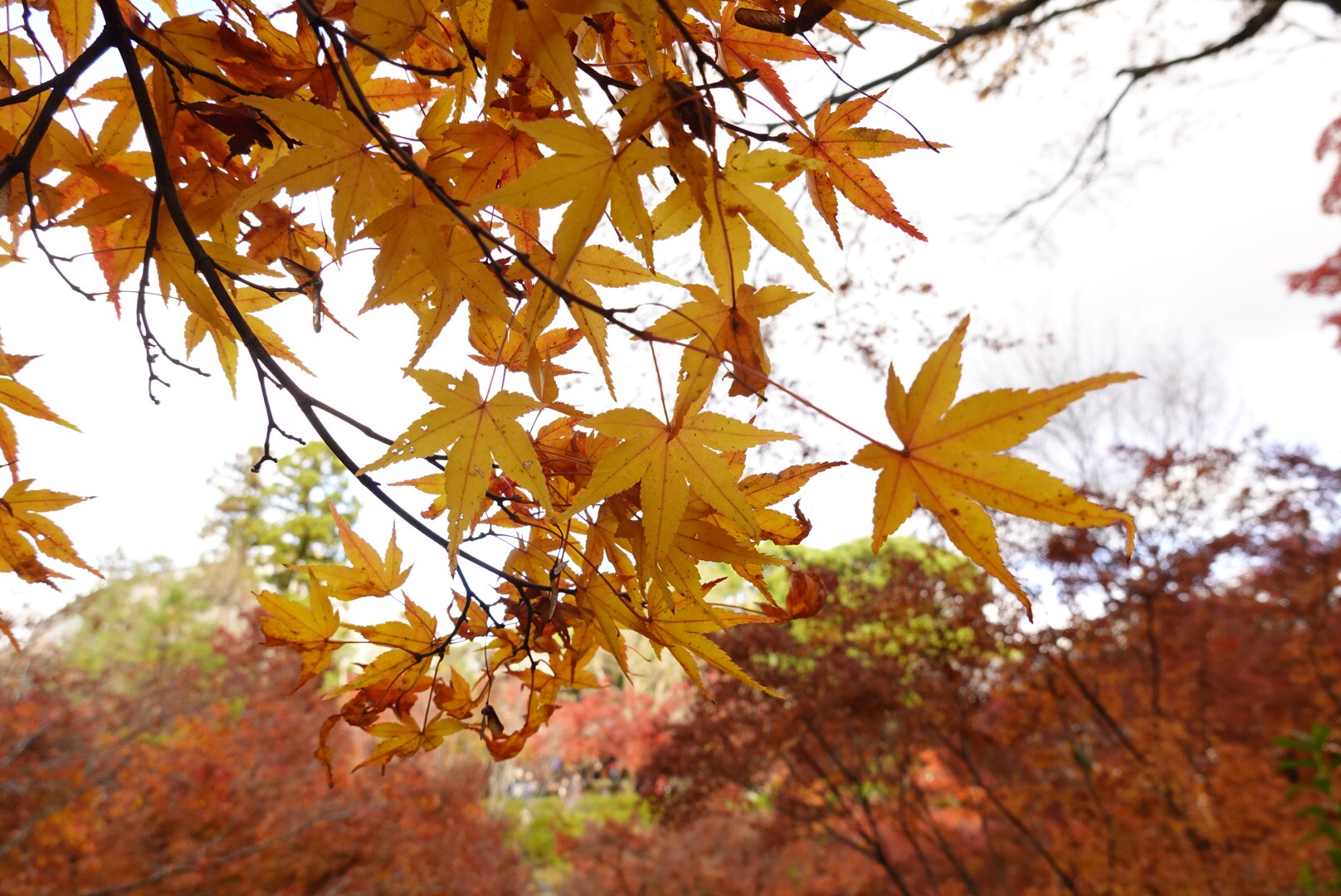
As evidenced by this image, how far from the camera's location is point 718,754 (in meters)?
3.70

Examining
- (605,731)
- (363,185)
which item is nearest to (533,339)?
(363,185)

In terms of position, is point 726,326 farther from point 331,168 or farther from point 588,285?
point 331,168

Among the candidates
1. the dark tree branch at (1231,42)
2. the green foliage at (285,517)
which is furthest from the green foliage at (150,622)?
the dark tree branch at (1231,42)

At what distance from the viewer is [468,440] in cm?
45

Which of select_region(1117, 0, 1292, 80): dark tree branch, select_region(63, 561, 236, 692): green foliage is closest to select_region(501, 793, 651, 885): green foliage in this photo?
select_region(63, 561, 236, 692): green foliage

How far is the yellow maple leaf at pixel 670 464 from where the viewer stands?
0.42 meters

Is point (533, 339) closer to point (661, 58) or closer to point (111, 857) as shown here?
point (661, 58)

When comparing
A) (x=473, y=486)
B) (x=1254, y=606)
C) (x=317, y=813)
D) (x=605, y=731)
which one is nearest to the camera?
(x=473, y=486)

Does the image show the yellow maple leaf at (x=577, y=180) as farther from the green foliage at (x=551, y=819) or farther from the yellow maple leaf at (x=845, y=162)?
the green foliage at (x=551, y=819)

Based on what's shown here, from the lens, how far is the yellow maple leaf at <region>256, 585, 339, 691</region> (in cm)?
62

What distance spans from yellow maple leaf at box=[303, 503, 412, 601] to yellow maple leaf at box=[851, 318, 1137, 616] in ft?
1.39

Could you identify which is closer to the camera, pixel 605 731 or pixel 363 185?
pixel 363 185

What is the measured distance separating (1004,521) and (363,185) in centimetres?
416

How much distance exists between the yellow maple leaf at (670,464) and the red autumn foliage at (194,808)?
3327 millimetres
